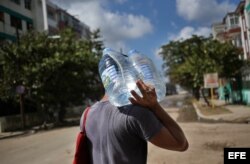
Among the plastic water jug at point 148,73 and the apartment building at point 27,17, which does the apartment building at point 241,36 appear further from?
the plastic water jug at point 148,73

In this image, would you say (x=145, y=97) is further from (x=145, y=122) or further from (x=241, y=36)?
(x=241, y=36)

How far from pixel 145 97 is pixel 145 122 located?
15cm

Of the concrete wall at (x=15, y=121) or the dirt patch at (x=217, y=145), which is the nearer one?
the dirt patch at (x=217, y=145)

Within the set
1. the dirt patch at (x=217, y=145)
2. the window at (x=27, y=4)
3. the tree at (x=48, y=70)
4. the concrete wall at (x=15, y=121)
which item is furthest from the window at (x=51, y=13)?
the dirt patch at (x=217, y=145)

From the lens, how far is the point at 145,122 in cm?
278

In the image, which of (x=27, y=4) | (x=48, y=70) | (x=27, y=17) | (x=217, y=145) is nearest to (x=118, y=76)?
(x=217, y=145)

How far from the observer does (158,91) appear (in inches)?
121

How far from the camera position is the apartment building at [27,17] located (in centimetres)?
4316

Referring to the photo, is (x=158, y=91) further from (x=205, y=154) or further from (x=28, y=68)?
(x=28, y=68)

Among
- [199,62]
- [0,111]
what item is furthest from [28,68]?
[199,62]

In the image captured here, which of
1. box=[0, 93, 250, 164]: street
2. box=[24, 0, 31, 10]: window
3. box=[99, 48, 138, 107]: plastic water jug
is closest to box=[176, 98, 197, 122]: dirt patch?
box=[0, 93, 250, 164]: street

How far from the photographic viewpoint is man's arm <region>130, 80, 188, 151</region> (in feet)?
9.20

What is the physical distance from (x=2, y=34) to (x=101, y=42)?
9.02 m

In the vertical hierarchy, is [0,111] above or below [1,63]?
below
